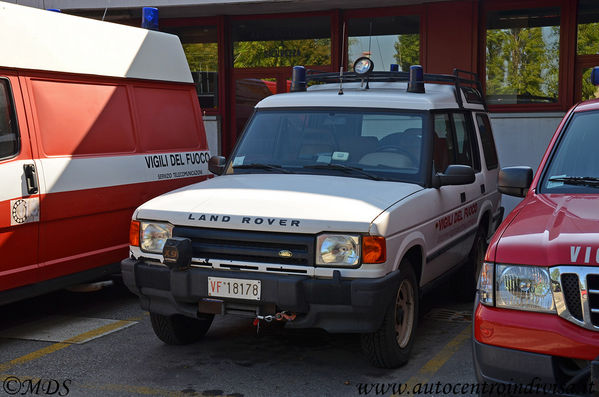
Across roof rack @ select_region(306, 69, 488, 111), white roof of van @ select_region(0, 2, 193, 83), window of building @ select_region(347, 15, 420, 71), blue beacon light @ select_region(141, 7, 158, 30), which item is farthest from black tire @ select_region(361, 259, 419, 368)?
window of building @ select_region(347, 15, 420, 71)

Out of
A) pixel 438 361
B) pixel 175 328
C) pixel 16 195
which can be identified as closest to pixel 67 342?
pixel 175 328

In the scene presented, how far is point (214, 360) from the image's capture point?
5.16m

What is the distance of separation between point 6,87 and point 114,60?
1300 mm

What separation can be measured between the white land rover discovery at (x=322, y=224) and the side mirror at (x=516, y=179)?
2.09ft

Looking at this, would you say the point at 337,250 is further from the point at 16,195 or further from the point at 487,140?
the point at 487,140

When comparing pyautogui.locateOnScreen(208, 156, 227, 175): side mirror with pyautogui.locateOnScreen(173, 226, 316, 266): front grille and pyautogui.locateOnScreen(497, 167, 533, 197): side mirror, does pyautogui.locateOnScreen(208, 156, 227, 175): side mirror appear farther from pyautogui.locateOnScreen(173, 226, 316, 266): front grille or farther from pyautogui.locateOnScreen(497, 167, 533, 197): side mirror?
pyautogui.locateOnScreen(497, 167, 533, 197): side mirror

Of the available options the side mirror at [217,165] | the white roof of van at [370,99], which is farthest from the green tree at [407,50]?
the side mirror at [217,165]

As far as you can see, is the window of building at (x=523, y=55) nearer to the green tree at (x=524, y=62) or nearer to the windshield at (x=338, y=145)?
the green tree at (x=524, y=62)

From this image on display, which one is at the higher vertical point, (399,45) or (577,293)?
(399,45)

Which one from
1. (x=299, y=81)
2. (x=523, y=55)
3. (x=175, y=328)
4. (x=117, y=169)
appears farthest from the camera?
(x=523, y=55)

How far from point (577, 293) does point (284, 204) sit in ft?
6.58

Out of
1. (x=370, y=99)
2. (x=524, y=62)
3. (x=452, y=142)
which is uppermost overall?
(x=524, y=62)

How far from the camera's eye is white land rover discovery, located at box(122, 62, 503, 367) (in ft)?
14.6

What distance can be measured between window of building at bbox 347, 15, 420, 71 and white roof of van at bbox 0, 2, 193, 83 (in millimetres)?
5914
